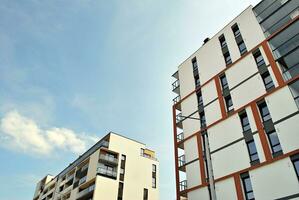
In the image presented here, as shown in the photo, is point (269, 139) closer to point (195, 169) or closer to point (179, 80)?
point (195, 169)

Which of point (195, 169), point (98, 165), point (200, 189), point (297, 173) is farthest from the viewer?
point (98, 165)

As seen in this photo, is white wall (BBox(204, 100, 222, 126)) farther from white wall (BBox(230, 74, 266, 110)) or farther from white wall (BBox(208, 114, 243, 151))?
white wall (BBox(230, 74, 266, 110))

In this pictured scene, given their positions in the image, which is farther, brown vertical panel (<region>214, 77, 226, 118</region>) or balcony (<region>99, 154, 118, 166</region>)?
balcony (<region>99, 154, 118, 166</region>)

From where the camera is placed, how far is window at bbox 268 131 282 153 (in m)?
21.8

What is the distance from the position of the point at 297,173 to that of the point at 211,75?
612 inches

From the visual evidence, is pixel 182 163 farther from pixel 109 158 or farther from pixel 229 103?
pixel 109 158

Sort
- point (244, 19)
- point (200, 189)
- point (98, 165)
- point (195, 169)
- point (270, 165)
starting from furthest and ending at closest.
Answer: point (98, 165)
point (244, 19)
point (195, 169)
point (200, 189)
point (270, 165)

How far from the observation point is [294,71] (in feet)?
77.2

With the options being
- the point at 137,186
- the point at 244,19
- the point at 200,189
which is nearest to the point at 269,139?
the point at 200,189

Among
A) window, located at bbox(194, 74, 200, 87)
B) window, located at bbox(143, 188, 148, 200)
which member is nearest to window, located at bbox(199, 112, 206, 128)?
window, located at bbox(194, 74, 200, 87)

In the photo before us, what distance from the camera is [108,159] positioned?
49250mm

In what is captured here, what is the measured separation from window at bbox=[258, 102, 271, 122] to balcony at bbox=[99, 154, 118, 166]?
105 ft

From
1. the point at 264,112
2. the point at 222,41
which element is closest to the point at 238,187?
the point at 264,112

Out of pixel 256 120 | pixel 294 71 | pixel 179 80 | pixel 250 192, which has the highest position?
pixel 179 80
